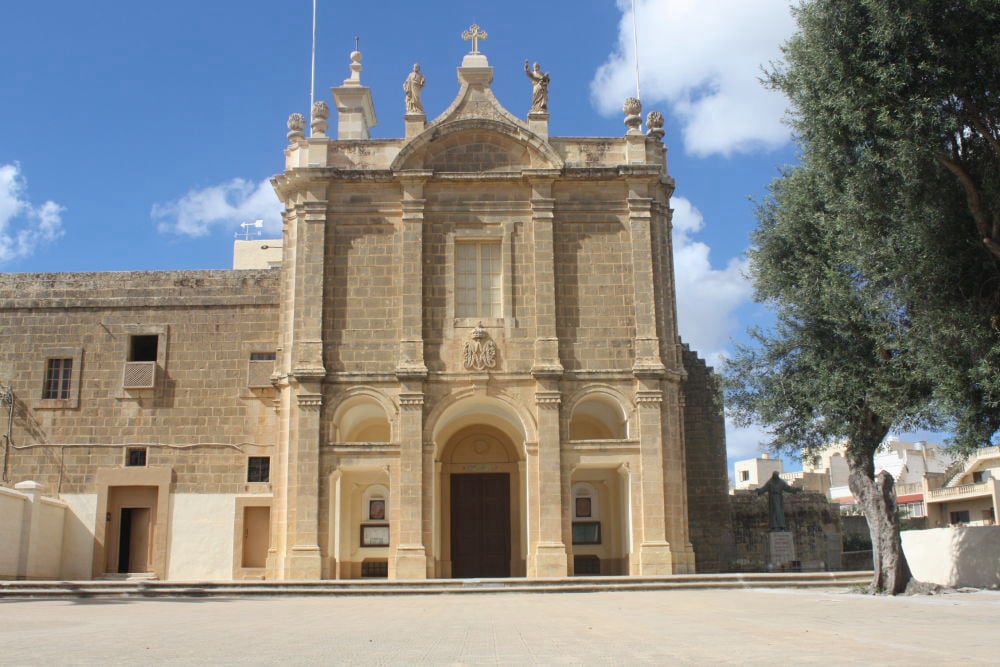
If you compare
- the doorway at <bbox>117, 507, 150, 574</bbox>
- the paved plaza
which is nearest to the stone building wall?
the doorway at <bbox>117, 507, 150, 574</bbox>

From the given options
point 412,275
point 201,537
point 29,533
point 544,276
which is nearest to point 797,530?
point 544,276

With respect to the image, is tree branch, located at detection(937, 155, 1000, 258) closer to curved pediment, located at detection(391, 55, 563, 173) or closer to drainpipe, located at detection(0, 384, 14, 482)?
curved pediment, located at detection(391, 55, 563, 173)

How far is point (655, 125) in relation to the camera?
26219mm

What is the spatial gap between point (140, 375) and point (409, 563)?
9.50m

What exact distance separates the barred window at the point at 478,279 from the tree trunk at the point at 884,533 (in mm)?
10039

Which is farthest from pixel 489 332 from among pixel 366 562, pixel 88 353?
pixel 88 353

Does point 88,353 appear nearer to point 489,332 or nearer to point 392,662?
point 489,332

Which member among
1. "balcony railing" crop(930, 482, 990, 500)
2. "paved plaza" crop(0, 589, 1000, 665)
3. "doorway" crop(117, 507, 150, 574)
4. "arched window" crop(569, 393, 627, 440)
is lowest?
"paved plaza" crop(0, 589, 1000, 665)

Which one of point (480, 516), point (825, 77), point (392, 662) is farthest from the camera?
point (480, 516)

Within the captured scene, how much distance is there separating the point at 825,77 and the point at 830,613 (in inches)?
315

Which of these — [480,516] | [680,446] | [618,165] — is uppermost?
[618,165]

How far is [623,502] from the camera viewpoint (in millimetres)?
25406

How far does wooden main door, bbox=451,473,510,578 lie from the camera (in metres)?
25.9

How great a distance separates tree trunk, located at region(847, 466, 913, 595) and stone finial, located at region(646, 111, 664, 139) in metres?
11.0
